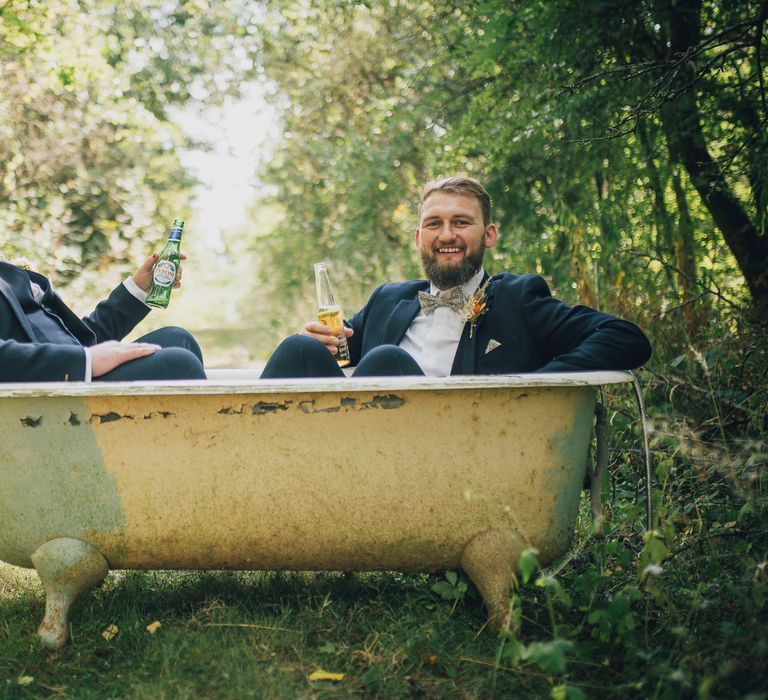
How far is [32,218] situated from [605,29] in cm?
572

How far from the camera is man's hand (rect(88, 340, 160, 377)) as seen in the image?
202 centimetres

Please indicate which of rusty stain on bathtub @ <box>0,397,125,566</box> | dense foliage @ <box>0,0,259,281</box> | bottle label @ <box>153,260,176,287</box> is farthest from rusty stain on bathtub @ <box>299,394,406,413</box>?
dense foliage @ <box>0,0,259,281</box>

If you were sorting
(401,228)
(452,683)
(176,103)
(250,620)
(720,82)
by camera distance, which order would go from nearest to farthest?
(452,683)
(250,620)
(720,82)
(401,228)
(176,103)

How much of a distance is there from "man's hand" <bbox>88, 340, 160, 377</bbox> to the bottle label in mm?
622

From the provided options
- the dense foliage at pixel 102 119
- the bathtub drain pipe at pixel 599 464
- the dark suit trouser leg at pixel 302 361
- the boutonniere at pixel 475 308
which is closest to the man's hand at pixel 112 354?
the dark suit trouser leg at pixel 302 361

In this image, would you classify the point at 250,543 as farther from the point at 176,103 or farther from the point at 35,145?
the point at 176,103

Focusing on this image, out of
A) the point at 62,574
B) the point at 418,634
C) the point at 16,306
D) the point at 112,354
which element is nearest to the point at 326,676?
the point at 418,634

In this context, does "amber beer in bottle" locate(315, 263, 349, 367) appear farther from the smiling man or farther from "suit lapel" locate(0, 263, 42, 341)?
"suit lapel" locate(0, 263, 42, 341)

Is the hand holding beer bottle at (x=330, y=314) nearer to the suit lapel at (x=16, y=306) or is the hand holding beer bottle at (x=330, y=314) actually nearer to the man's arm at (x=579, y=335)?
the man's arm at (x=579, y=335)

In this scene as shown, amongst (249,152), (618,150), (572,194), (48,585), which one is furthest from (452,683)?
(249,152)

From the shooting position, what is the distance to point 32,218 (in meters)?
6.95

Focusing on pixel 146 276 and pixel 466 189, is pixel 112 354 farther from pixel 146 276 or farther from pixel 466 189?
pixel 466 189

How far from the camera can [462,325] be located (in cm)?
245

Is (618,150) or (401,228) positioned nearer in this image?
(618,150)
